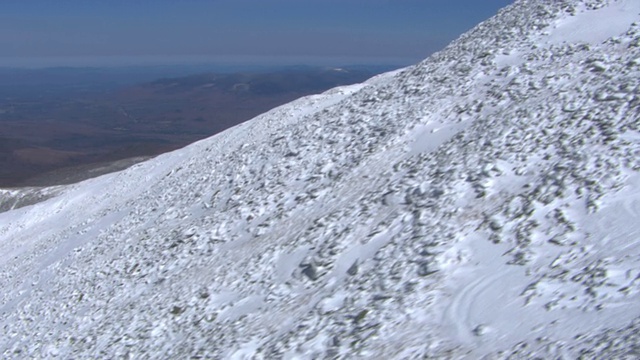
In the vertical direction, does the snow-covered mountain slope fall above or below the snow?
below

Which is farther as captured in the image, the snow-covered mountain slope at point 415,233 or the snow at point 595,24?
the snow at point 595,24

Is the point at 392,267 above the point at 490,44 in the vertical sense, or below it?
below

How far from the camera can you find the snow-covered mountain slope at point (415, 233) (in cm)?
1005

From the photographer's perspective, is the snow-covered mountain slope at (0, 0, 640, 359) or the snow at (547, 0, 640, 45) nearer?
the snow-covered mountain slope at (0, 0, 640, 359)

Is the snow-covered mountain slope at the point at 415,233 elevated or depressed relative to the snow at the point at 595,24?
depressed

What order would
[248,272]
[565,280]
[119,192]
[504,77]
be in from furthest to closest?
[119,192], [504,77], [248,272], [565,280]

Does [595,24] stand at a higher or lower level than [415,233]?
higher

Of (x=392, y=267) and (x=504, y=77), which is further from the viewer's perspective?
(x=504, y=77)

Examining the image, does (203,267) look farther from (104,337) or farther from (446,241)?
(446,241)

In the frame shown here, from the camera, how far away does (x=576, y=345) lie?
27.3 ft

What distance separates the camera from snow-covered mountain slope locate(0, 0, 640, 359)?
10.0 metres

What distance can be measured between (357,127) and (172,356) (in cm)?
1050

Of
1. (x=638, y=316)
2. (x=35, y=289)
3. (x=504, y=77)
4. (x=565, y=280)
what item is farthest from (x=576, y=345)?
(x=35, y=289)

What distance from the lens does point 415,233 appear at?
13297 millimetres
